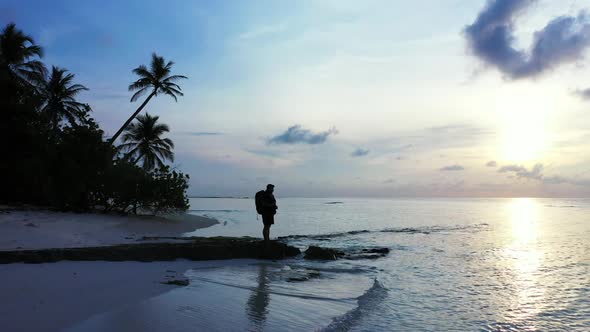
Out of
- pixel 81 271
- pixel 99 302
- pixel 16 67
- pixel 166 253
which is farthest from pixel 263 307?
pixel 16 67

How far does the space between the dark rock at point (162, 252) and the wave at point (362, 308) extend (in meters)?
4.06

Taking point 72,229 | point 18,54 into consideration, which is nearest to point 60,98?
point 18,54

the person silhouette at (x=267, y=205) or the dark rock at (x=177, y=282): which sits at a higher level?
the person silhouette at (x=267, y=205)

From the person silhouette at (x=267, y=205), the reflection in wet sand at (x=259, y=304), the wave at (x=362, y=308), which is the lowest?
the wave at (x=362, y=308)

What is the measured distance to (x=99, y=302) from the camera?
247 inches

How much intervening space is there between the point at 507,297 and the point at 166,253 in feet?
27.3

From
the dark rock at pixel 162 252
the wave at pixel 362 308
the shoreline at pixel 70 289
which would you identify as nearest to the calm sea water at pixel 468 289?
the wave at pixel 362 308

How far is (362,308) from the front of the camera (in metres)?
7.50

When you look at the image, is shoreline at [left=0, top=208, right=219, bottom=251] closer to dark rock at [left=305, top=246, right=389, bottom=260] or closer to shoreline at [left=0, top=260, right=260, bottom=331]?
shoreline at [left=0, top=260, right=260, bottom=331]

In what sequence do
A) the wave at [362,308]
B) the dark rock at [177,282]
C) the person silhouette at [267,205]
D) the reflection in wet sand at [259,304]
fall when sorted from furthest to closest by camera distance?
the person silhouette at [267,205] → the dark rock at [177,282] → the wave at [362,308] → the reflection in wet sand at [259,304]

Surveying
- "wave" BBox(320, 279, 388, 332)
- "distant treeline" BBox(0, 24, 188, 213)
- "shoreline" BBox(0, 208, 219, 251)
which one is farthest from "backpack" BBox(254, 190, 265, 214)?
"distant treeline" BBox(0, 24, 188, 213)

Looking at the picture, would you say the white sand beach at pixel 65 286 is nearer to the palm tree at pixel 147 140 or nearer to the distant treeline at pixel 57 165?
the distant treeline at pixel 57 165

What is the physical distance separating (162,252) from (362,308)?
5.94 m

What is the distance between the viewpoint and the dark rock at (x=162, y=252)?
28.8ft
